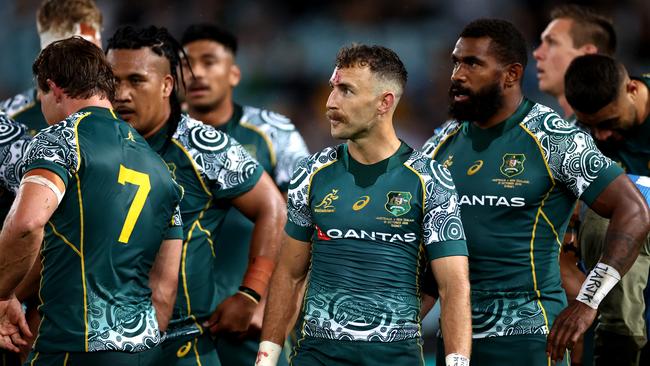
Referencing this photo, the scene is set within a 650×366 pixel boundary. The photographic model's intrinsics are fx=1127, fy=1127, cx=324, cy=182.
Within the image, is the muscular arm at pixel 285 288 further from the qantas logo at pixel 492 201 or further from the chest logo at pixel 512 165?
the chest logo at pixel 512 165

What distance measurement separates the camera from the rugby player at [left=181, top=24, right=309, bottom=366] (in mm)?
6324

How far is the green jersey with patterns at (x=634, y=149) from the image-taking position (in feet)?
20.3

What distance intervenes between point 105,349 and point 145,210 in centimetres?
60

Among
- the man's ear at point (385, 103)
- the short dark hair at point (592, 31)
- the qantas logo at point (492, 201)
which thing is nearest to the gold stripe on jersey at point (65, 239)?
the man's ear at point (385, 103)

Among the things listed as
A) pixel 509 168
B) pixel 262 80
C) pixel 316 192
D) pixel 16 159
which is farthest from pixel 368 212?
pixel 262 80

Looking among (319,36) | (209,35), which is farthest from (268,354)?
(319,36)

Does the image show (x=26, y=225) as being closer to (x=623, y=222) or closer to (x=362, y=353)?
(x=362, y=353)

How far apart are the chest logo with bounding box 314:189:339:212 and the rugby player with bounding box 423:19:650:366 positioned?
2.76ft

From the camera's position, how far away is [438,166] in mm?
4754

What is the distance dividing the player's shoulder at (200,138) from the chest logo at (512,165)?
4.86 ft

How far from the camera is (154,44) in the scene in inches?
237

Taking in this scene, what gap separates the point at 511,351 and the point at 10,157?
2.72 metres

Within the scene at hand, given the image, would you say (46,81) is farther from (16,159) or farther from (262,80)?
(262,80)

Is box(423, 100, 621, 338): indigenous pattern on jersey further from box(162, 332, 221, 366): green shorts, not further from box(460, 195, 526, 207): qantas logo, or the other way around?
box(162, 332, 221, 366): green shorts
